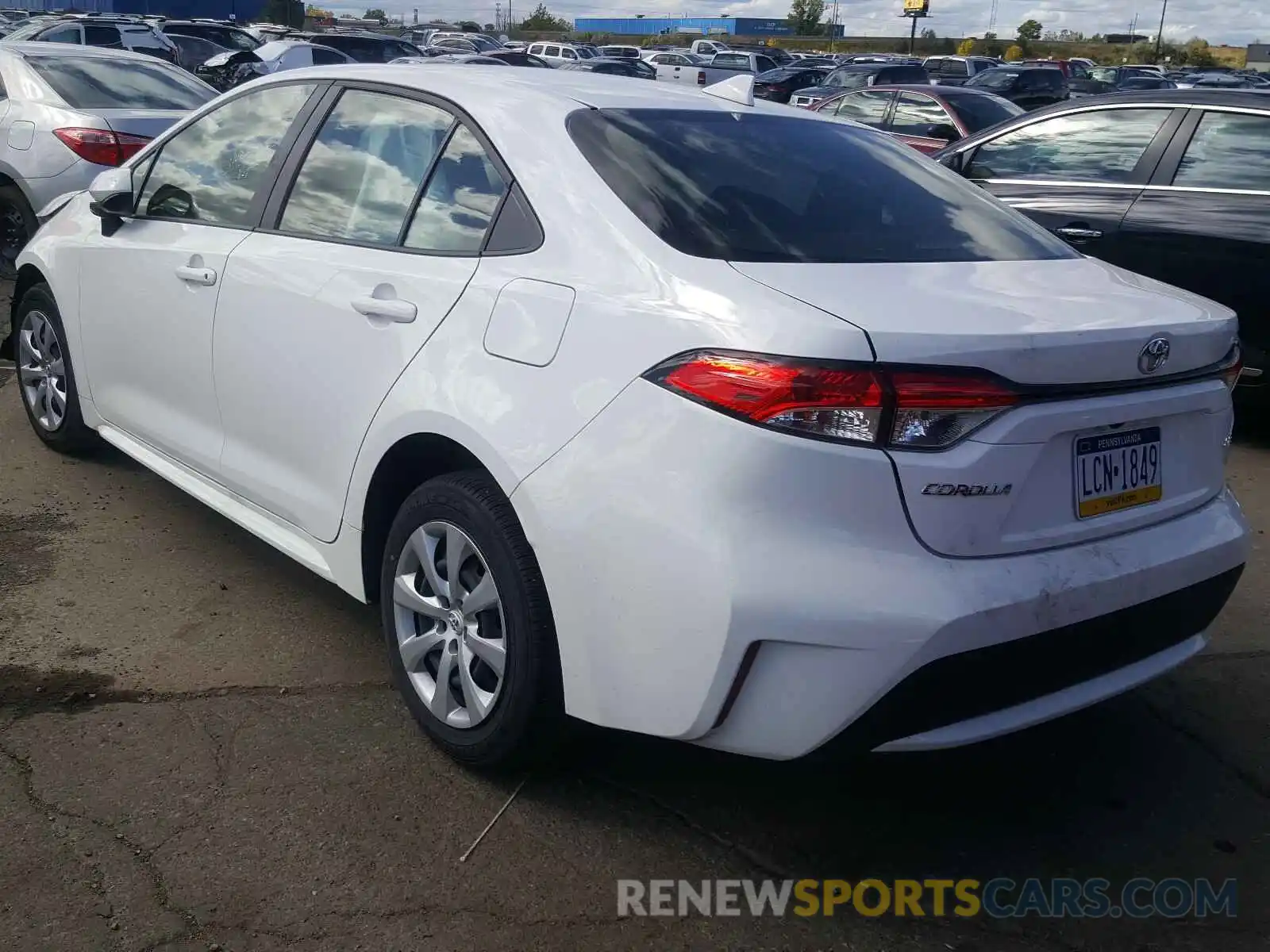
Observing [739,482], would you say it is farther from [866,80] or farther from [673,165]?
[866,80]

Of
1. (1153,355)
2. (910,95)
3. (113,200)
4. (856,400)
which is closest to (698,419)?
(856,400)

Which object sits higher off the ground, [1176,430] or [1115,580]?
[1176,430]

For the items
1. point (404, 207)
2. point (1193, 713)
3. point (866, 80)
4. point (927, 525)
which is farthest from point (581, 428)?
point (866, 80)

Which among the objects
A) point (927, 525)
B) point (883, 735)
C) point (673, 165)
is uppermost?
point (673, 165)

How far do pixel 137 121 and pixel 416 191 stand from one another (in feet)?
18.6

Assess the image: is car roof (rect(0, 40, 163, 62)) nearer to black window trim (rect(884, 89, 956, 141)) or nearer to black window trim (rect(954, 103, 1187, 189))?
black window trim (rect(954, 103, 1187, 189))

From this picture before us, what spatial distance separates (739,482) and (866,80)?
67.6 feet

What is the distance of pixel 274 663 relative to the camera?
365cm

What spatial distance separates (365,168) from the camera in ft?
11.5

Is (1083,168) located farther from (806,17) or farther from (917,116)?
(806,17)

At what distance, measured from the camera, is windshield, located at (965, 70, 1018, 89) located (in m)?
23.7

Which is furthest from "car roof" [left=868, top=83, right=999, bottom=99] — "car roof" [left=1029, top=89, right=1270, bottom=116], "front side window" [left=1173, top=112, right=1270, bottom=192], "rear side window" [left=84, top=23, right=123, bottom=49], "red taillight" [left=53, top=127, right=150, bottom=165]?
"rear side window" [left=84, top=23, right=123, bottom=49]

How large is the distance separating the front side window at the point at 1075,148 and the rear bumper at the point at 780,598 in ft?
14.4

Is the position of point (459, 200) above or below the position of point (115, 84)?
above
